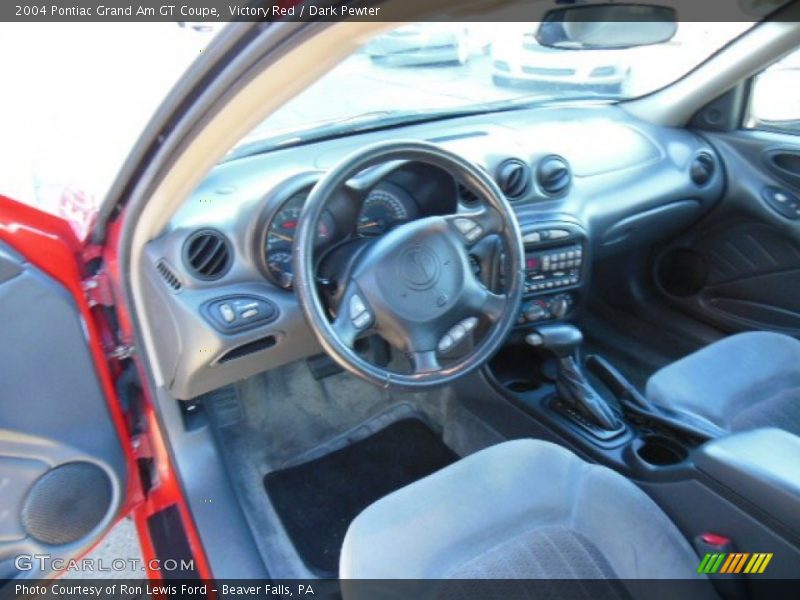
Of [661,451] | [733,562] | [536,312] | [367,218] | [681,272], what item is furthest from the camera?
[681,272]

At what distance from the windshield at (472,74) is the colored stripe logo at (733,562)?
1334 millimetres

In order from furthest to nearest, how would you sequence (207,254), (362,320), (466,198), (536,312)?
(536,312) < (466,198) < (207,254) < (362,320)

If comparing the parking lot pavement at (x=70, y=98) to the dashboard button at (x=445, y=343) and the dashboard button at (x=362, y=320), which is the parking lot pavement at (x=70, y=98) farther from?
the dashboard button at (x=445, y=343)

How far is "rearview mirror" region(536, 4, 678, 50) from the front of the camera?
174 cm

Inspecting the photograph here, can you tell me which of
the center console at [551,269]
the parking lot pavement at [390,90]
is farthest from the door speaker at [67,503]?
Answer: the center console at [551,269]

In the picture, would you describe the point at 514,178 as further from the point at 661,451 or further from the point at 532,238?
the point at 661,451

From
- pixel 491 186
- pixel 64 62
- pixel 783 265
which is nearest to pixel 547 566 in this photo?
pixel 491 186

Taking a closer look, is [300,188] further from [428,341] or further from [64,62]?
[64,62]

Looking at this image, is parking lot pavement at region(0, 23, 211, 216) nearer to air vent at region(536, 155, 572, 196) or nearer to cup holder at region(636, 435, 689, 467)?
air vent at region(536, 155, 572, 196)

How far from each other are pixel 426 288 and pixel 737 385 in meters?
1.06

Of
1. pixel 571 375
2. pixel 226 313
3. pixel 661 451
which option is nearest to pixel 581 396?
pixel 571 375

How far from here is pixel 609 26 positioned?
183 centimetres

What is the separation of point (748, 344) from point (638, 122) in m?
Answer: 1.09

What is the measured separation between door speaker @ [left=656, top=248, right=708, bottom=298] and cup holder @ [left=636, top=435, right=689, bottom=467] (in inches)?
45.9
